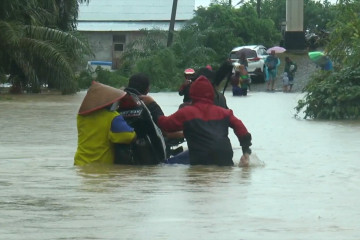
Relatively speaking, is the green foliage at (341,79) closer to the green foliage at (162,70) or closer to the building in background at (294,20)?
→ the green foliage at (162,70)

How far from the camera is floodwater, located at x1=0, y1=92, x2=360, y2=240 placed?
852 cm

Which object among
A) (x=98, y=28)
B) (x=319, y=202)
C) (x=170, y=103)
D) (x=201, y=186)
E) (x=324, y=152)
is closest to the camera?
(x=319, y=202)

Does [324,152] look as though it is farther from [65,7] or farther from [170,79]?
[170,79]

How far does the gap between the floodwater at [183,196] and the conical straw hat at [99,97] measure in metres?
0.69

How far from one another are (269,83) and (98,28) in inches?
1088

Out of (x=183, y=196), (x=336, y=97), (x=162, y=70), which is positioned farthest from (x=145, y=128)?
(x=162, y=70)

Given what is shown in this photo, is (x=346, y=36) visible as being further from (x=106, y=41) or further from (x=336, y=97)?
(x=106, y=41)

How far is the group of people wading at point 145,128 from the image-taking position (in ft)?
43.3

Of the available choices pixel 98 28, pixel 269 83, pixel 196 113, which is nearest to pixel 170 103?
pixel 269 83

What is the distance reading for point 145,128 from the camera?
1332 centimetres

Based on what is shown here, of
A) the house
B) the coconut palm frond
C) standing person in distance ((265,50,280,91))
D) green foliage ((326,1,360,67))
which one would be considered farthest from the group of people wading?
the house

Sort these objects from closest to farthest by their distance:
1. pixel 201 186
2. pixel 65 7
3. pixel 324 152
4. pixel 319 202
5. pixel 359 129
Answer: pixel 319 202 → pixel 201 186 → pixel 324 152 → pixel 359 129 → pixel 65 7

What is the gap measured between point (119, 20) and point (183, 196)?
67.7 m

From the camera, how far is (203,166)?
43.9 ft
